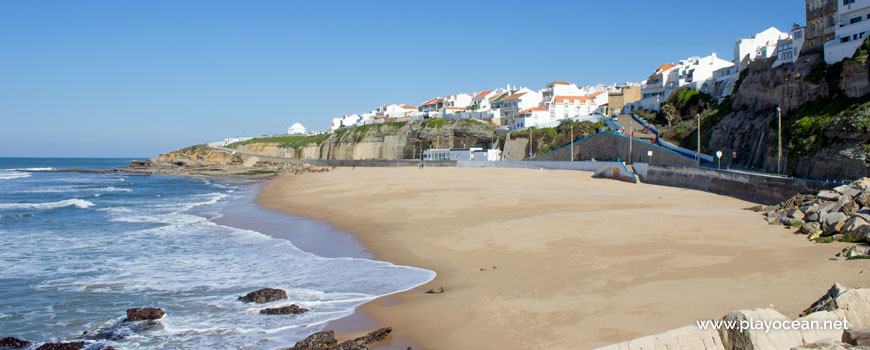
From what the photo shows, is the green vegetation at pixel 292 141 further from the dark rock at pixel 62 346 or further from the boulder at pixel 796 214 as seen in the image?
the dark rock at pixel 62 346

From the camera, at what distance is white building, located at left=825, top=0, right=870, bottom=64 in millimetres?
26703

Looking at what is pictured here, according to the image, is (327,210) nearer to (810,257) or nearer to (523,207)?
(523,207)

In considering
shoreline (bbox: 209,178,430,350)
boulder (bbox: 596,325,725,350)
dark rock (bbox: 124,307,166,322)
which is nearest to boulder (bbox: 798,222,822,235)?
boulder (bbox: 596,325,725,350)

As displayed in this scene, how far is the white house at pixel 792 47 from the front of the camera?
107 ft

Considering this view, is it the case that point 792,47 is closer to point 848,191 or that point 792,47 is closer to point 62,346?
point 848,191

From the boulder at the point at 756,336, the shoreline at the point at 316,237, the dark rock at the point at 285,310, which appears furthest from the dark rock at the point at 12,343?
the boulder at the point at 756,336

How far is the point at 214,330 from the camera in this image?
26.9ft

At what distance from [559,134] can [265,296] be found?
47.1 meters

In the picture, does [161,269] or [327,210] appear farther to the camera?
[327,210]

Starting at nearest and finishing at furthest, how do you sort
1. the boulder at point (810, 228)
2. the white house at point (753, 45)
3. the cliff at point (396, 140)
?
the boulder at point (810, 228)
the white house at point (753, 45)
the cliff at point (396, 140)

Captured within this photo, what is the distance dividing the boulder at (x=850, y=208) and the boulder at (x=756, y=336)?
10025 mm

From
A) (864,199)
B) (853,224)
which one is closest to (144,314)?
(853,224)

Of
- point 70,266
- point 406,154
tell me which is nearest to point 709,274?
point 70,266

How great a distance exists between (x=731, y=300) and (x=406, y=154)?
7110cm
